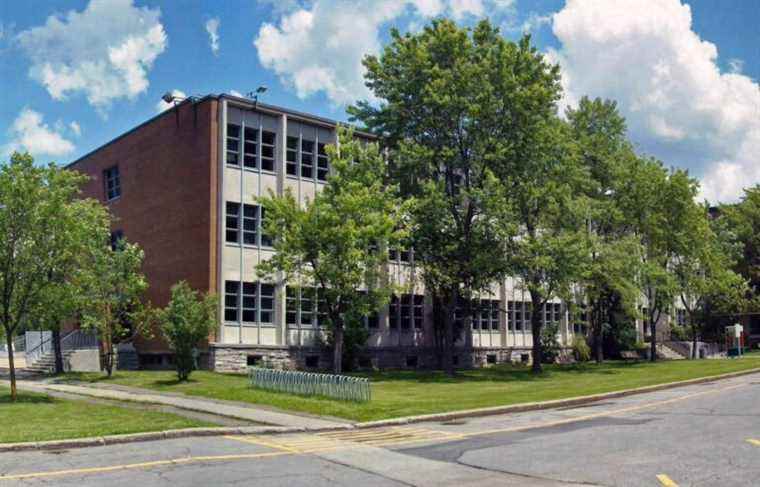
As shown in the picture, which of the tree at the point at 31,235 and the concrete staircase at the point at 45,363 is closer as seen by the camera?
the tree at the point at 31,235

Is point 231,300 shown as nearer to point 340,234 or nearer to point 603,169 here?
point 340,234

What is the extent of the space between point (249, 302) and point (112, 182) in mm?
13977

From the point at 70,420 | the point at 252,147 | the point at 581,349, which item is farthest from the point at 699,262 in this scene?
the point at 70,420

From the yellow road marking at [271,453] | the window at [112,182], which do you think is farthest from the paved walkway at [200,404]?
the window at [112,182]

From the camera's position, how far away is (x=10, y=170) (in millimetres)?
23000

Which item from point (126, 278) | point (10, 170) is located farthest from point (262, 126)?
point (10, 170)

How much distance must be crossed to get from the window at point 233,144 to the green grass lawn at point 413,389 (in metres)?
10.7

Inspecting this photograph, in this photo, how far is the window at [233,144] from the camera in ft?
127

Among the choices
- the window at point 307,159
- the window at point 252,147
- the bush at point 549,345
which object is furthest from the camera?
the bush at point 549,345

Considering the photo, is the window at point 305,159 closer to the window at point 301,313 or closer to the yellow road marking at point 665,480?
the window at point 301,313

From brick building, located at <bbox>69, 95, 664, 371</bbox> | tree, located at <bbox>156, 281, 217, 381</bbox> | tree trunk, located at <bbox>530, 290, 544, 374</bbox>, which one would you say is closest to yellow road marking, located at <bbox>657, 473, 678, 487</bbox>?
tree, located at <bbox>156, 281, 217, 381</bbox>

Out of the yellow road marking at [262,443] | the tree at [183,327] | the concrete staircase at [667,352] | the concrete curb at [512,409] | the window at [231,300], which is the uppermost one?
the window at [231,300]

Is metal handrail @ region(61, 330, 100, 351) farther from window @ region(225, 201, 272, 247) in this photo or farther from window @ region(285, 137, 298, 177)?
window @ region(285, 137, 298, 177)

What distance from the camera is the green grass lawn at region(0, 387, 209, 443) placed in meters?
15.3
